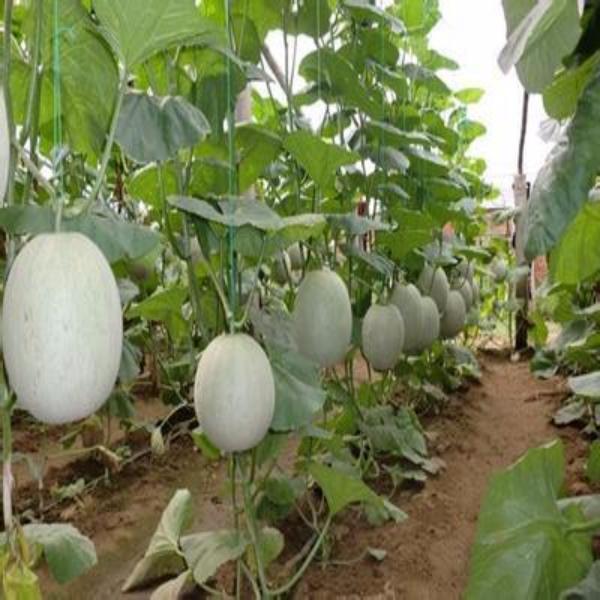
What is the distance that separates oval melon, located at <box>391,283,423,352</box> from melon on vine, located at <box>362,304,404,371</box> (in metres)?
0.27

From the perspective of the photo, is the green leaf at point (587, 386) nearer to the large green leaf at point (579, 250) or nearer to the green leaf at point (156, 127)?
the large green leaf at point (579, 250)

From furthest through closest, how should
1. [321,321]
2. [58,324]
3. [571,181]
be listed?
[321,321] < [571,181] < [58,324]

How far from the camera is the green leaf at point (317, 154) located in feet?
4.36

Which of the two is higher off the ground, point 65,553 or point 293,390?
point 293,390

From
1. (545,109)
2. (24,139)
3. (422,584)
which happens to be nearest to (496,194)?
(422,584)

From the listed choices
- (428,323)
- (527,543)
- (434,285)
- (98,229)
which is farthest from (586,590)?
(434,285)

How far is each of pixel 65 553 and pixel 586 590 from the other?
752 mm

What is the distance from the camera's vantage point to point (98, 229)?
831mm

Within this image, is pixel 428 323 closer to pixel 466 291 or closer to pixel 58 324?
pixel 466 291

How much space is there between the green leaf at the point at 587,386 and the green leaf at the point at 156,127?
0.77 m

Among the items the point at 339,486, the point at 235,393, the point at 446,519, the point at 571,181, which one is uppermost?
the point at 571,181

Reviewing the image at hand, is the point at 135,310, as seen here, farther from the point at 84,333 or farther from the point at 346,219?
the point at 84,333

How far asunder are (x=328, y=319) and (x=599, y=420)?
1752mm

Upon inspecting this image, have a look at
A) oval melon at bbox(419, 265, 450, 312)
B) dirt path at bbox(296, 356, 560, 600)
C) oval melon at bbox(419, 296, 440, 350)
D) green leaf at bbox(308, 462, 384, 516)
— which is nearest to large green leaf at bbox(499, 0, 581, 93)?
green leaf at bbox(308, 462, 384, 516)
